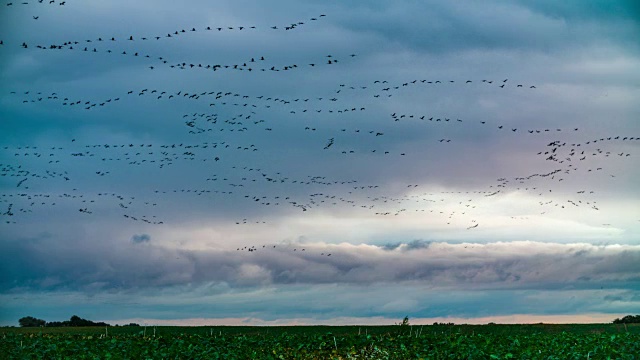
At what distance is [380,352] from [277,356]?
5021mm

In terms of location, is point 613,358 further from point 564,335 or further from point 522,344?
point 564,335

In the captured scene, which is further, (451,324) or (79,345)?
(451,324)

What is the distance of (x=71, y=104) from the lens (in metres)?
39.2

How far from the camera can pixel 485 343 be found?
128 feet

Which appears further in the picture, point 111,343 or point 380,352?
point 111,343

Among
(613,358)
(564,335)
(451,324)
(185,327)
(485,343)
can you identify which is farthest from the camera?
(185,327)

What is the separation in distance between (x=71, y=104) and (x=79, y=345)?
12513 millimetres

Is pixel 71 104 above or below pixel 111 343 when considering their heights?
above

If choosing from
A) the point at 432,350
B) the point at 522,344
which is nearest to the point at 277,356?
the point at 432,350

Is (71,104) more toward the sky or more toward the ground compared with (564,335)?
more toward the sky

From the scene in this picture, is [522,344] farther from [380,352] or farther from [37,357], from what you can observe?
[37,357]

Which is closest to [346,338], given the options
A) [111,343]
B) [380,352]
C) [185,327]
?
[380,352]

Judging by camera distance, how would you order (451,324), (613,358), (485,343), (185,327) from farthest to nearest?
(185,327), (451,324), (485,343), (613,358)

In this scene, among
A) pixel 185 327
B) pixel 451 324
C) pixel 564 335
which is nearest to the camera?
pixel 564 335
